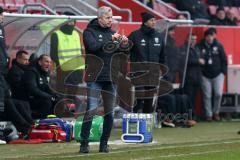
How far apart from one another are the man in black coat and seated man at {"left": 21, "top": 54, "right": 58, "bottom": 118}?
0.43ft

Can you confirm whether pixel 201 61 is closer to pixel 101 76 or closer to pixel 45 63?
pixel 45 63

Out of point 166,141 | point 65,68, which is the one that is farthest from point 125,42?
point 65,68

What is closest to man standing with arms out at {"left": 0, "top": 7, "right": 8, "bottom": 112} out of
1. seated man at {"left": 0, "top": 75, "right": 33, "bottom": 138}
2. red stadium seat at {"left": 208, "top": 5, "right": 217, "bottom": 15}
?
seated man at {"left": 0, "top": 75, "right": 33, "bottom": 138}

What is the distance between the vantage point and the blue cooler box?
16484 mm

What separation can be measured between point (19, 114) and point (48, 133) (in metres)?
0.71

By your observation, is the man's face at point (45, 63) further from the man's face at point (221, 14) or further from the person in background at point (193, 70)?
the man's face at point (221, 14)

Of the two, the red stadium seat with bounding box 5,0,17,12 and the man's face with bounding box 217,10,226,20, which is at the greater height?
the red stadium seat with bounding box 5,0,17,12

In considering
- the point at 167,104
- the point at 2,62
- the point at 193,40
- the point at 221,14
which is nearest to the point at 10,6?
the point at 167,104

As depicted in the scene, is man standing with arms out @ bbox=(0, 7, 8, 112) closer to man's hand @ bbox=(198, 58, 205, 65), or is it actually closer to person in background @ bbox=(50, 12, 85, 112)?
person in background @ bbox=(50, 12, 85, 112)

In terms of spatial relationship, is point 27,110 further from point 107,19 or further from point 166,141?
point 107,19

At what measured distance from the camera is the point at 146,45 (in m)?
19.4

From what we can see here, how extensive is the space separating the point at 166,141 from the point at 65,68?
2.72 m

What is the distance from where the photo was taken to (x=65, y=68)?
734 inches

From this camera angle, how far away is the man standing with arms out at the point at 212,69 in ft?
78.0
